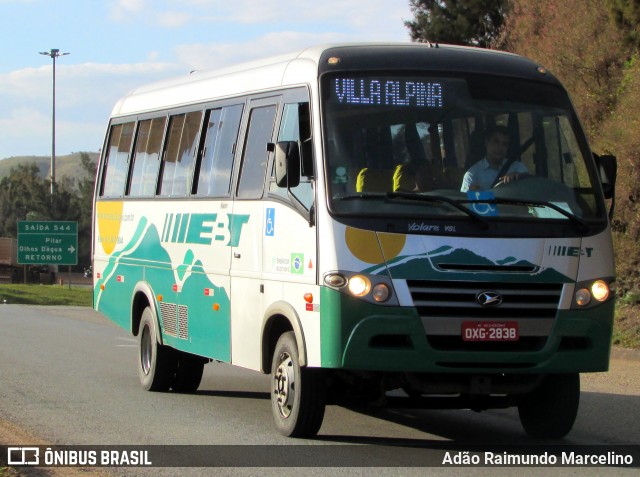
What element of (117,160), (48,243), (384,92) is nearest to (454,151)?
(384,92)

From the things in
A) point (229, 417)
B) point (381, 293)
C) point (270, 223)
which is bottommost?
point (229, 417)

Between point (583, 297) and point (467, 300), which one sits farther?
point (583, 297)

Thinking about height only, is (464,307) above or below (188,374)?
above

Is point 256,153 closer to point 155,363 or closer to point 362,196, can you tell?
point 362,196

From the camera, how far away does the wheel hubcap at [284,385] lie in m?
9.70

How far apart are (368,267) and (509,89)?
80.6 inches

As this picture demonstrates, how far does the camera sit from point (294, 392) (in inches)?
378

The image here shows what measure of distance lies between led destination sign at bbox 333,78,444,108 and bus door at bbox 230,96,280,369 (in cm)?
103

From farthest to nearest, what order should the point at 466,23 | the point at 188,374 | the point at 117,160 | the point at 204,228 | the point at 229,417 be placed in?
the point at 466,23 < the point at 117,160 < the point at 188,374 < the point at 204,228 < the point at 229,417

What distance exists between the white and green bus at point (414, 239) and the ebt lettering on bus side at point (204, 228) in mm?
53

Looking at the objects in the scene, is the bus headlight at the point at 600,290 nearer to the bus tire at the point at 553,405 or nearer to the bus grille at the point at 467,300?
the bus grille at the point at 467,300

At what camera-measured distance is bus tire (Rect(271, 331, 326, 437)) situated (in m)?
9.46

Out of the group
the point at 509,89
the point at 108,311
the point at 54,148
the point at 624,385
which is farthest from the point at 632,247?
the point at 54,148

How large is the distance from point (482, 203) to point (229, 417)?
3.42m
